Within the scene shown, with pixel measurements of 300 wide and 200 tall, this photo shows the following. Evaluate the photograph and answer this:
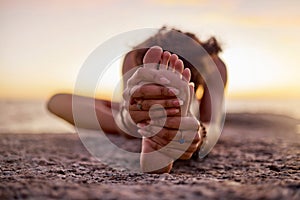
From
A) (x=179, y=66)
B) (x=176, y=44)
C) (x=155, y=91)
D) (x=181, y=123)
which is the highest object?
(x=176, y=44)

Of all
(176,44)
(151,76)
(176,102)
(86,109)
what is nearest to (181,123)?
(176,102)

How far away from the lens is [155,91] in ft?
4.49

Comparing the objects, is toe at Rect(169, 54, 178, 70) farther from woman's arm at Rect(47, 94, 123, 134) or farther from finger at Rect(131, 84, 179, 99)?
woman's arm at Rect(47, 94, 123, 134)

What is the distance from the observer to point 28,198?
77 cm

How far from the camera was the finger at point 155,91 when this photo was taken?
137 centimetres

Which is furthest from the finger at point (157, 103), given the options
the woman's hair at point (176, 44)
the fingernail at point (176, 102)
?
the woman's hair at point (176, 44)

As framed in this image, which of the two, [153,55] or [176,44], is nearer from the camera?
[153,55]

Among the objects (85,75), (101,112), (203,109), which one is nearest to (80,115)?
(101,112)

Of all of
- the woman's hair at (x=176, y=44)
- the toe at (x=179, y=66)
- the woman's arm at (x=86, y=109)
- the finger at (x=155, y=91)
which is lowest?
the woman's arm at (x=86, y=109)

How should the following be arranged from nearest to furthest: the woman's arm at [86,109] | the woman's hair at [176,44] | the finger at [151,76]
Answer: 1. the finger at [151,76]
2. the woman's hair at [176,44]
3. the woman's arm at [86,109]

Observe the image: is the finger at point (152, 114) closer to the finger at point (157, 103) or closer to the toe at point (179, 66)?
the finger at point (157, 103)

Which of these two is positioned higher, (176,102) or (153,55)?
(153,55)

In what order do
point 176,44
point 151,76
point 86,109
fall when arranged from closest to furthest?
point 151,76 → point 176,44 → point 86,109

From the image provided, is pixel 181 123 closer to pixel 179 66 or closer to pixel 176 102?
pixel 176 102
